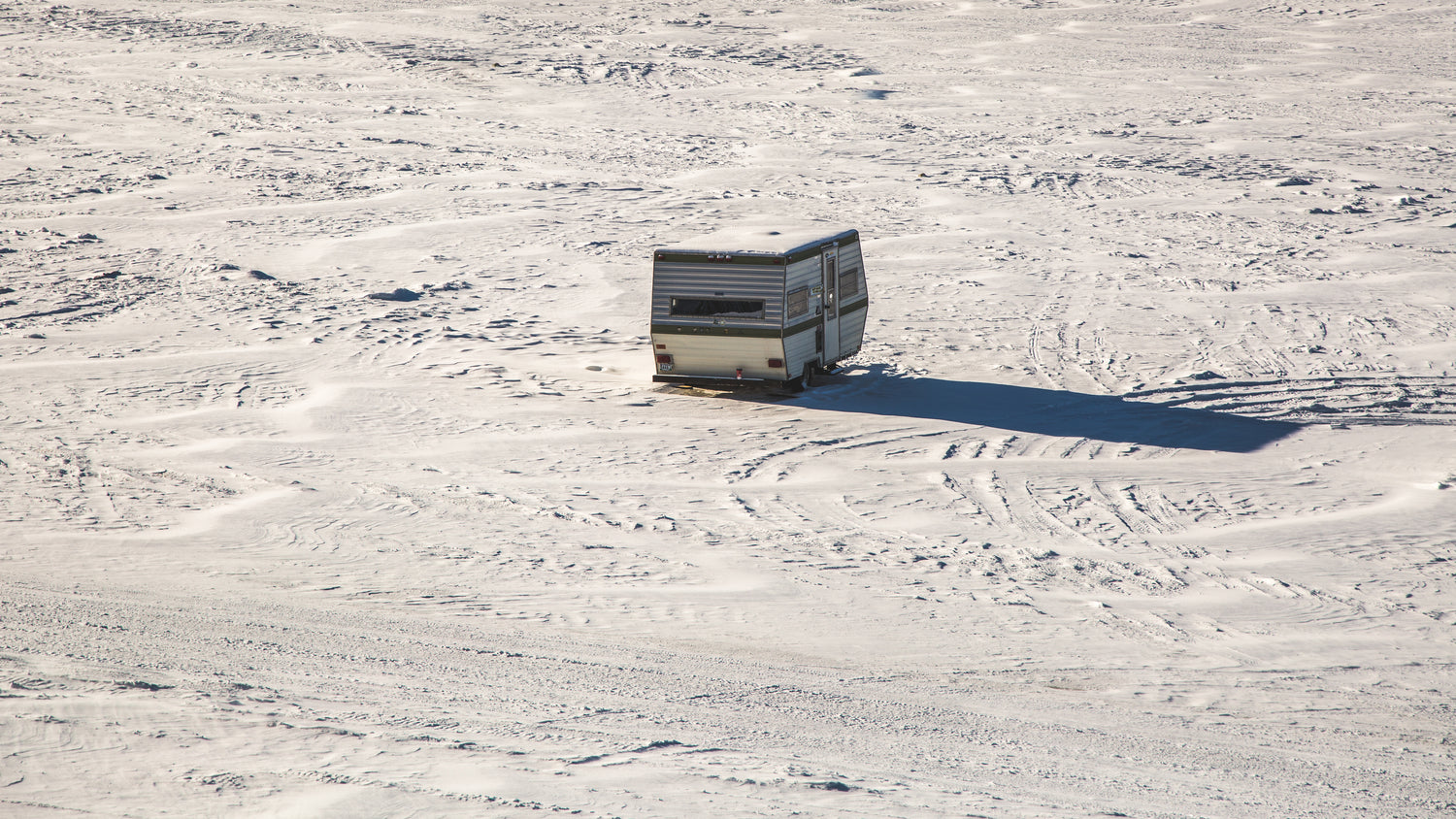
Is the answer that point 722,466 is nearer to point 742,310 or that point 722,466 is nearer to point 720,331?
point 720,331

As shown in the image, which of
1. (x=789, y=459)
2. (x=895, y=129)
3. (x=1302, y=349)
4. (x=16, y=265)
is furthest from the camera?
(x=895, y=129)

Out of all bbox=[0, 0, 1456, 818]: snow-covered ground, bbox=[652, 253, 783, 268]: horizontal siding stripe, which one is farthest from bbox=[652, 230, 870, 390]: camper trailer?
bbox=[0, 0, 1456, 818]: snow-covered ground

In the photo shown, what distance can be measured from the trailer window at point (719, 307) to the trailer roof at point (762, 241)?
22.6 inches

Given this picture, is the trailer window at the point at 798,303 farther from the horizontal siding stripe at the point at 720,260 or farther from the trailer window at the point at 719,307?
the horizontal siding stripe at the point at 720,260

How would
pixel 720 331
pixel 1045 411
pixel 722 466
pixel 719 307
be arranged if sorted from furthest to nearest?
pixel 719 307 < pixel 720 331 < pixel 1045 411 < pixel 722 466

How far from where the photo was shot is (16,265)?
74.6 feet

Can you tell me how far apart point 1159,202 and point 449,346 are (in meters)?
15.0

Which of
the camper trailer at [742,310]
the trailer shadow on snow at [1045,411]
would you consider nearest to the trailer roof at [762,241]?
the camper trailer at [742,310]

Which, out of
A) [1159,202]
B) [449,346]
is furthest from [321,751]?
[1159,202]

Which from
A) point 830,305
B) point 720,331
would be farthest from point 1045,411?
point 720,331

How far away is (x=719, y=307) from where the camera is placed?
55.3ft

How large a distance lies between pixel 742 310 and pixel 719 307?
0.29 metres

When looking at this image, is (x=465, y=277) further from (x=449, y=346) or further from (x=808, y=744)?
(x=808, y=744)

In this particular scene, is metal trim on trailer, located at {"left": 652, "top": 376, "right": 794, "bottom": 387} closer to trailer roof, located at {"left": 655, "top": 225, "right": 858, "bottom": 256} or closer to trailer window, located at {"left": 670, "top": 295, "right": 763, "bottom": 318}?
trailer window, located at {"left": 670, "top": 295, "right": 763, "bottom": 318}
